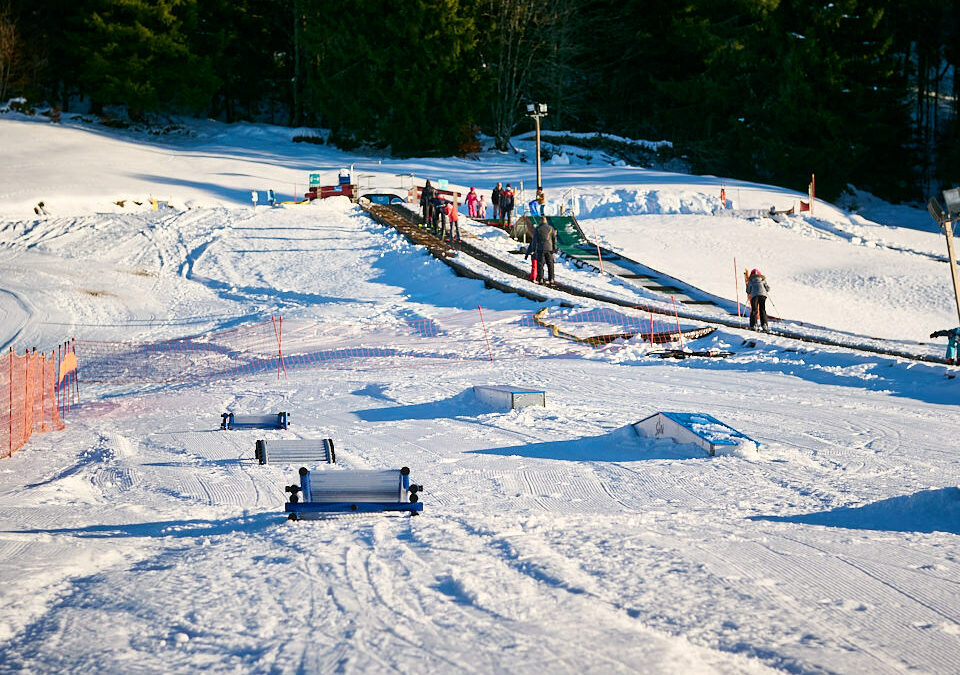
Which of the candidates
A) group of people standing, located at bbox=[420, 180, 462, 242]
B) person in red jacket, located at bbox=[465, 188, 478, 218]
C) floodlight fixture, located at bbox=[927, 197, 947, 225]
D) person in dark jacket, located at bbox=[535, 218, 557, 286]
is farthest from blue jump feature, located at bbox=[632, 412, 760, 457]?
person in red jacket, located at bbox=[465, 188, 478, 218]

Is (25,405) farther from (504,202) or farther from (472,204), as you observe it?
(472,204)

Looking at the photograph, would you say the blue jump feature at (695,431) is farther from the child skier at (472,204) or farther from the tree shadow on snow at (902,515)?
the child skier at (472,204)

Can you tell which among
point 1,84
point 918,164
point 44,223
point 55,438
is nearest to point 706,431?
point 55,438

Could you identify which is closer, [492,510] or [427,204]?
[492,510]

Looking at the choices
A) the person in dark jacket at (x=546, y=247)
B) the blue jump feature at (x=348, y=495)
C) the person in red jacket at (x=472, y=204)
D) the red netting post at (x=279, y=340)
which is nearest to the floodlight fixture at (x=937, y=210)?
the person in dark jacket at (x=546, y=247)

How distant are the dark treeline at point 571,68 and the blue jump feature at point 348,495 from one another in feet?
154

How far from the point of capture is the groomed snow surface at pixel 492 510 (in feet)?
17.0

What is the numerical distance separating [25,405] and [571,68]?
4992 centimetres

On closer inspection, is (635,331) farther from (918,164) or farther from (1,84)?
(1,84)

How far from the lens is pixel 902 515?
762 centimetres

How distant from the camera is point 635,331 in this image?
61.0ft

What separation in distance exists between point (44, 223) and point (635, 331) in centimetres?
2093

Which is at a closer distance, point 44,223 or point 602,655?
point 602,655

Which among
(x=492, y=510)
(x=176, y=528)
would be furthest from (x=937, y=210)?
(x=176, y=528)
